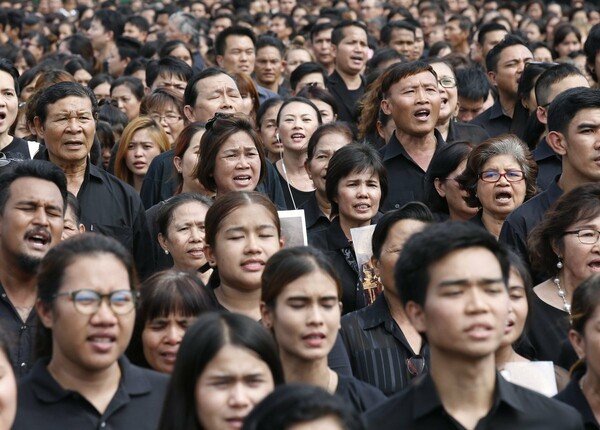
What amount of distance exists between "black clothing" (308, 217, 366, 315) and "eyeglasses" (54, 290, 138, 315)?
2.45m

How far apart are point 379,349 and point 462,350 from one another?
1906mm

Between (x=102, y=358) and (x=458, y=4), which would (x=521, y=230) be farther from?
(x=458, y=4)

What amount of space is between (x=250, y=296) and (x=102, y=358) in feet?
Result: 5.26

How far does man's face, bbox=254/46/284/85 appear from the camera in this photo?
1434 cm

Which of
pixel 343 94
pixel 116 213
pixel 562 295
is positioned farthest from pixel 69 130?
pixel 343 94

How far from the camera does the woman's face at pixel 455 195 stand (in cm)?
841

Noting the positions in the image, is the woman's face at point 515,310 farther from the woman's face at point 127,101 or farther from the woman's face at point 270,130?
the woman's face at point 127,101

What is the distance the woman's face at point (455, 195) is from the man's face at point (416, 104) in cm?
121

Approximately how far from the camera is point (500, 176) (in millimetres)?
8109

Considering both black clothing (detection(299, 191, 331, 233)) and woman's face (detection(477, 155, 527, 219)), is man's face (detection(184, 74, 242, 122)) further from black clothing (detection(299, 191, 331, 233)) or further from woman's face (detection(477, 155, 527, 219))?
woman's face (detection(477, 155, 527, 219))

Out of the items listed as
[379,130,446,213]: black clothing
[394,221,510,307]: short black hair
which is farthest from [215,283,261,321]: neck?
[379,130,446,213]: black clothing

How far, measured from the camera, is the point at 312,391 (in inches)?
169

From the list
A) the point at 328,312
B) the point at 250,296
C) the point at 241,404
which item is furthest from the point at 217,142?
the point at 241,404

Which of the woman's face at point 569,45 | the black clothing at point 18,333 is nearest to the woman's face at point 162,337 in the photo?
the black clothing at point 18,333
